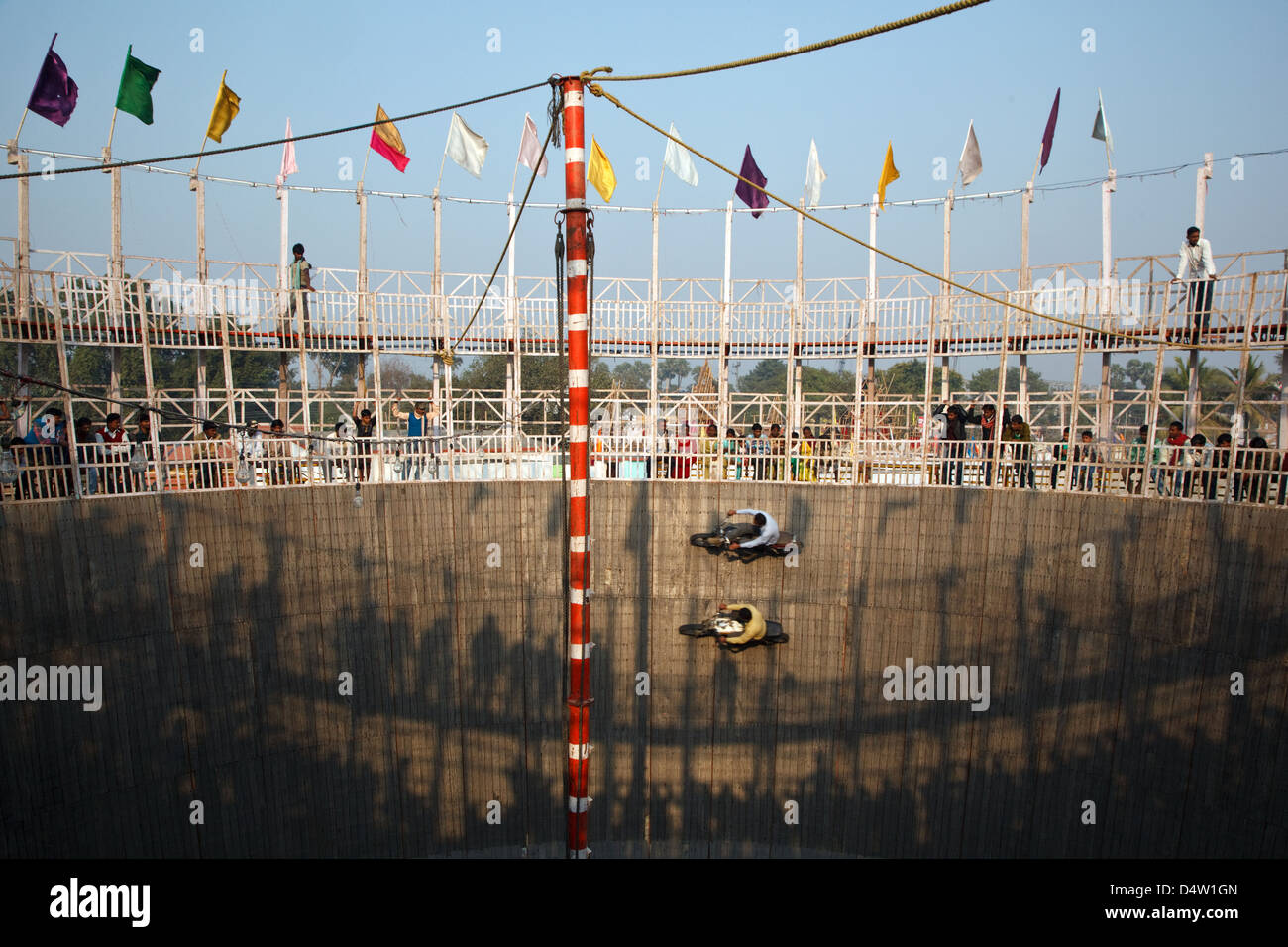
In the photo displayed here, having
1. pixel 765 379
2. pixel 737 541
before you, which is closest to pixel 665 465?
pixel 737 541

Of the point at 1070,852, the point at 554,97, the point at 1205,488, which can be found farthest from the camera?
the point at 1070,852

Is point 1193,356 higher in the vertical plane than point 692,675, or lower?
higher

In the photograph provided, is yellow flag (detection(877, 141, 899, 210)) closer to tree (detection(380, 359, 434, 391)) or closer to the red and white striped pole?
the red and white striped pole

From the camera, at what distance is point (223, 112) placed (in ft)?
53.7

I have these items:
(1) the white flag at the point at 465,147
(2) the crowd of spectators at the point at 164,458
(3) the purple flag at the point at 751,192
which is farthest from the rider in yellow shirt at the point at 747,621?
(1) the white flag at the point at 465,147

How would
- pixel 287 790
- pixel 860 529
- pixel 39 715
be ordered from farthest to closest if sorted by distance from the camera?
pixel 860 529 → pixel 287 790 → pixel 39 715

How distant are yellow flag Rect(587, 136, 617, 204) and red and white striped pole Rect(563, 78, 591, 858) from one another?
12930 millimetres

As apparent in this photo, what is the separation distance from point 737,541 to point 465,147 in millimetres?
12050

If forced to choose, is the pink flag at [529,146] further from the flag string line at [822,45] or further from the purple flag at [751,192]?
the flag string line at [822,45]
